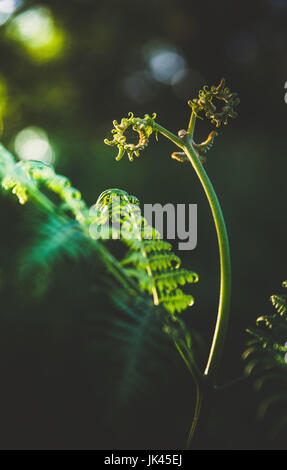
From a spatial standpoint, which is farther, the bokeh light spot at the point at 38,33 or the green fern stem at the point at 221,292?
the bokeh light spot at the point at 38,33

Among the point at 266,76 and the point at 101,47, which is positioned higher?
the point at 101,47

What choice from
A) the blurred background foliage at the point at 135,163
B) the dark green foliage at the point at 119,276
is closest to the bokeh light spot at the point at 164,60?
the blurred background foliage at the point at 135,163

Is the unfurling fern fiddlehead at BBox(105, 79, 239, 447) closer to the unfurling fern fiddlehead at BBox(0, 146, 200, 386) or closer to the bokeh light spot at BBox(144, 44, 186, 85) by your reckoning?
the unfurling fern fiddlehead at BBox(0, 146, 200, 386)

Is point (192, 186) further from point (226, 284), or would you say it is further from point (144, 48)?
point (226, 284)

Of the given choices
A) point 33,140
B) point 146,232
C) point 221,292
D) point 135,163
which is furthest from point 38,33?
point 221,292

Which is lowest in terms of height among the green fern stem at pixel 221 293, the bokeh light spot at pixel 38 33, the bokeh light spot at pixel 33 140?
the green fern stem at pixel 221 293

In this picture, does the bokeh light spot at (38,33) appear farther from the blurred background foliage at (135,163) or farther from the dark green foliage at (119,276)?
the dark green foliage at (119,276)

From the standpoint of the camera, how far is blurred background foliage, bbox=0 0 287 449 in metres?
1.03

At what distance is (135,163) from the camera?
2.79m

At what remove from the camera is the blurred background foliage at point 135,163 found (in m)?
1.03

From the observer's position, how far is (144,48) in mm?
3824

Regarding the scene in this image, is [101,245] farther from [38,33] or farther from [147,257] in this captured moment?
[38,33]

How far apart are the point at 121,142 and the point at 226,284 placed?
234 millimetres

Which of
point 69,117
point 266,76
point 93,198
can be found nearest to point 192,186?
point 93,198
